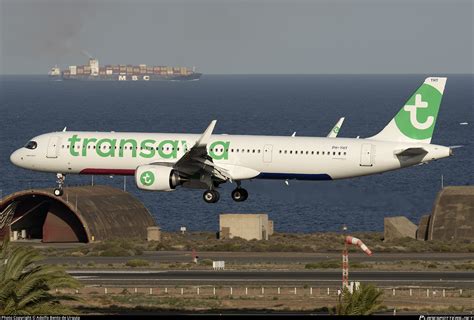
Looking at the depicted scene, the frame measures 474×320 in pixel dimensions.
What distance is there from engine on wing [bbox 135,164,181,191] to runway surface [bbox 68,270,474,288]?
261 inches

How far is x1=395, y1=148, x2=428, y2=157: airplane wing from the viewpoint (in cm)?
9369

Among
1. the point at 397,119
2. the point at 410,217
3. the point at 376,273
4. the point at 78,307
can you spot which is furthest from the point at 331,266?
the point at 410,217

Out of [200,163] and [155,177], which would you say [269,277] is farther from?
[155,177]

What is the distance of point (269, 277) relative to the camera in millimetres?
89812

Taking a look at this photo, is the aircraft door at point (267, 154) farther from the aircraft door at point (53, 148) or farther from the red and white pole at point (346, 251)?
the red and white pole at point (346, 251)

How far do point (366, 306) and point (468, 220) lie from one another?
202ft

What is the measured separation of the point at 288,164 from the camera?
95438 millimetres

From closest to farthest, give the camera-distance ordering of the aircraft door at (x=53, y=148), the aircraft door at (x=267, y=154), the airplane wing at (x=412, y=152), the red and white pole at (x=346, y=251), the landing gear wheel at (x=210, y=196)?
the red and white pole at (x=346, y=251) < the airplane wing at (x=412, y=152) < the aircraft door at (x=267, y=154) < the landing gear wheel at (x=210, y=196) < the aircraft door at (x=53, y=148)

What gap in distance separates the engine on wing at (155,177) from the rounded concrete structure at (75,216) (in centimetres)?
2764

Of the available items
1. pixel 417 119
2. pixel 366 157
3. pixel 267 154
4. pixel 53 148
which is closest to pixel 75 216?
pixel 53 148

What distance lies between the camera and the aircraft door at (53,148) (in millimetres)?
99312

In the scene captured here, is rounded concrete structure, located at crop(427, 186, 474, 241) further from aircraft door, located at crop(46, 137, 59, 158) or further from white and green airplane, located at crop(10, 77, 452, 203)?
aircraft door, located at crop(46, 137, 59, 158)

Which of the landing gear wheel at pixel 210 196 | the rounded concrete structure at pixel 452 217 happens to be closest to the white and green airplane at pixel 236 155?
the landing gear wheel at pixel 210 196

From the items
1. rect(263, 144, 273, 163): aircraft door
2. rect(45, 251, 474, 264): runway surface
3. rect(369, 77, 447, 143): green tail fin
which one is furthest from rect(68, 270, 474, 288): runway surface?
rect(369, 77, 447, 143): green tail fin
